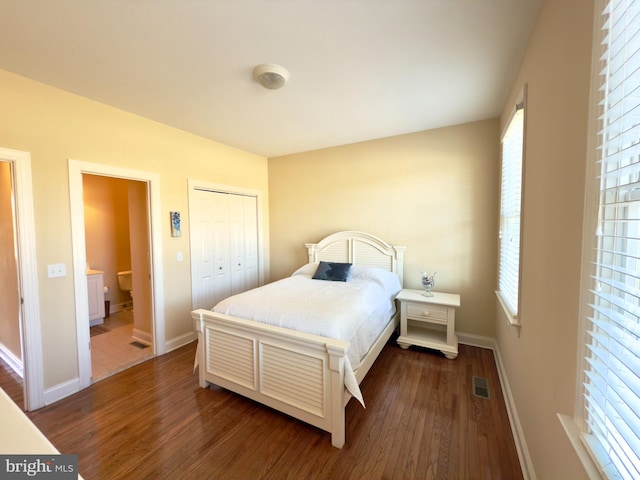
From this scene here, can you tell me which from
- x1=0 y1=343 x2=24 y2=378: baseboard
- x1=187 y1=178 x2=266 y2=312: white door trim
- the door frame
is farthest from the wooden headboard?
x1=0 y1=343 x2=24 y2=378: baseboard

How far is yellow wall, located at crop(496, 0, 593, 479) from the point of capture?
3.27 ft

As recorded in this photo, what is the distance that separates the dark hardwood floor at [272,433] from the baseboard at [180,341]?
1.73 feet

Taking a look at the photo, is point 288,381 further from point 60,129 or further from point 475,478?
point 60,129

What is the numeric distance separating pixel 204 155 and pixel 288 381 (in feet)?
9.54

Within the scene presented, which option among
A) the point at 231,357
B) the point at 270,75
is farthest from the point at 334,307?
the point at 270,75

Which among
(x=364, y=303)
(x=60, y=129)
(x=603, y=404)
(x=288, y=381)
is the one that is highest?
(x=60, y=129)

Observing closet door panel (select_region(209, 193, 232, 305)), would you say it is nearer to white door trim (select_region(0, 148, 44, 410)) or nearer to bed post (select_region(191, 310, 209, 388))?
bed post (select_region(191, 310, 209, 388))

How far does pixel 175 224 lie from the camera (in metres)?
3.10

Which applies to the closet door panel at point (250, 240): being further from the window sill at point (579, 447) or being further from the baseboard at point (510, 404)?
the window sill at point (579, 447)

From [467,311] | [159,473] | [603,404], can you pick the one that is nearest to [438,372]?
[467,311]

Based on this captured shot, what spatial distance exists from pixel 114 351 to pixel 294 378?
2486 mm

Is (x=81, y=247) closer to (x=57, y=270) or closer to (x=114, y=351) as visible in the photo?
(x=57, y=270)

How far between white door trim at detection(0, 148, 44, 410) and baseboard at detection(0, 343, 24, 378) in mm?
817

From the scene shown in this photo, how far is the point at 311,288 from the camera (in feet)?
9.68
